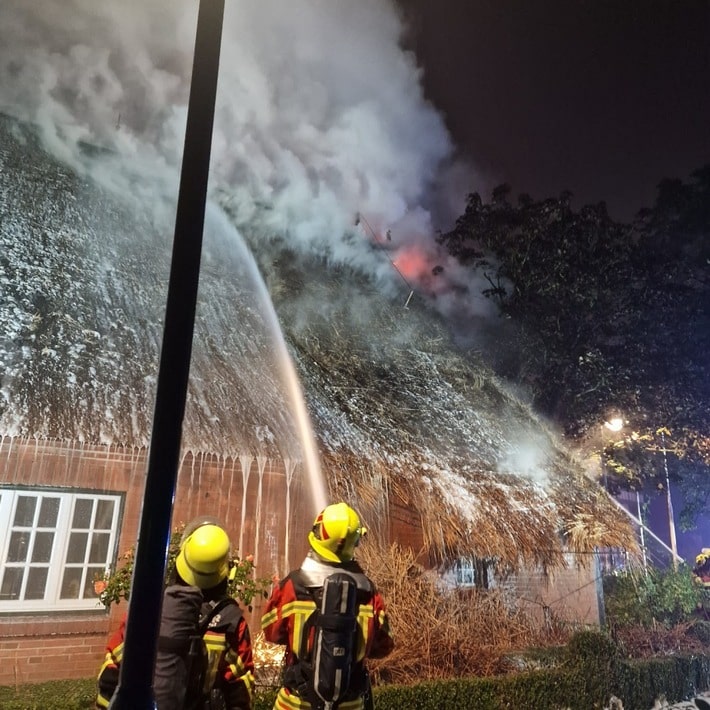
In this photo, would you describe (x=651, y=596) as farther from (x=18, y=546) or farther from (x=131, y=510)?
(x=18, y=546)

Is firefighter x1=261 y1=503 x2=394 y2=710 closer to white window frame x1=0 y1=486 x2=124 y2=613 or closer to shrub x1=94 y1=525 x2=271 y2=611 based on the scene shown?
shrub x1=94 y1=525 x2=271 y2=611

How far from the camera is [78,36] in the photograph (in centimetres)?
972

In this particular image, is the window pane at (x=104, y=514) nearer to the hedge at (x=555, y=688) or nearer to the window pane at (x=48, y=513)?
the window pane at (x=48, y=513)

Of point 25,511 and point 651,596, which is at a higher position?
point 25,511

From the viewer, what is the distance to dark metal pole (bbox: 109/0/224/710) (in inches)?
73.1

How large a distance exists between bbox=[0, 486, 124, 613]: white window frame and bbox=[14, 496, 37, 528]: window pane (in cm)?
2

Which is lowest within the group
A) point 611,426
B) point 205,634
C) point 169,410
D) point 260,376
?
point 205,634

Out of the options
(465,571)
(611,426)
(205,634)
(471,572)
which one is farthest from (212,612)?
(611,426)

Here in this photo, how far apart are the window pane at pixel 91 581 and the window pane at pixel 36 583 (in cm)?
37

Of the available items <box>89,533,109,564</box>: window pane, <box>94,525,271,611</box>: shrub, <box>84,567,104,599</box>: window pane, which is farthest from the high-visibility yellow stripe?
<box>89,533,109,564</box>: window pane

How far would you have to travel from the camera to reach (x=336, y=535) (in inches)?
137

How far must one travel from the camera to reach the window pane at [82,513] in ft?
19.2

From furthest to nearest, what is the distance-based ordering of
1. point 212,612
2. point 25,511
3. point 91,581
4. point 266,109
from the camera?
point 266,109 < point 91,581 < point 25,511 < point 212,612

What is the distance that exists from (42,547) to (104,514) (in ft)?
2.00
